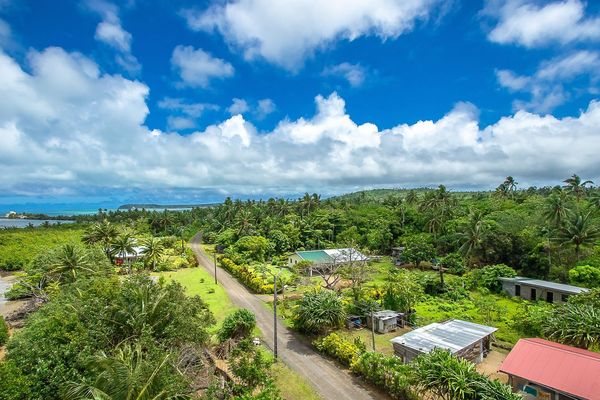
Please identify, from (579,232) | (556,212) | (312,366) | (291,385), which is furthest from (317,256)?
(291,385)

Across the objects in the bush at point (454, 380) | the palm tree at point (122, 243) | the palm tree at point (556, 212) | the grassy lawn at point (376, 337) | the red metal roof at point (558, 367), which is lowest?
the grassy lawn at point (376, 337)

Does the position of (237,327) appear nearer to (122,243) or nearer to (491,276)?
(491,276)

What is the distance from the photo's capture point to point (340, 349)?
880 inches

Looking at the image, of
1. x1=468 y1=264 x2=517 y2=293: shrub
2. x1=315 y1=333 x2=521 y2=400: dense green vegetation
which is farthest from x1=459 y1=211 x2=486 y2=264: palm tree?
x1=315 y1=333 x2=521 y2=400: dense green vegetation

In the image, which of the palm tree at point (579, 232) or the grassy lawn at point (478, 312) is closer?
the grassy lawn at point (478, 312)

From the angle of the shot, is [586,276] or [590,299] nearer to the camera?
[590,299]

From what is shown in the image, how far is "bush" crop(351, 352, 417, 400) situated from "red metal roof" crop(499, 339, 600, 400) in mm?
5368

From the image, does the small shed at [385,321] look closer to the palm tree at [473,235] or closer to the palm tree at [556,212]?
the palm tree at [473,235]

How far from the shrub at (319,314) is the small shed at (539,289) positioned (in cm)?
2367

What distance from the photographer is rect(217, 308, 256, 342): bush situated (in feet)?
80.1

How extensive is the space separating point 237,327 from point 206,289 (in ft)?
59.3

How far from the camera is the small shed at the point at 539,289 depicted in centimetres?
3356

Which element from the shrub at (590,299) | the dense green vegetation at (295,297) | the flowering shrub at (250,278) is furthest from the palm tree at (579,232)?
the flowering shrub at (250,278)

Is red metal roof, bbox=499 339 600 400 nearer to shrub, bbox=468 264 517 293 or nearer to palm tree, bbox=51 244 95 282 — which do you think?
shrub, bbox=468 264 517 293
